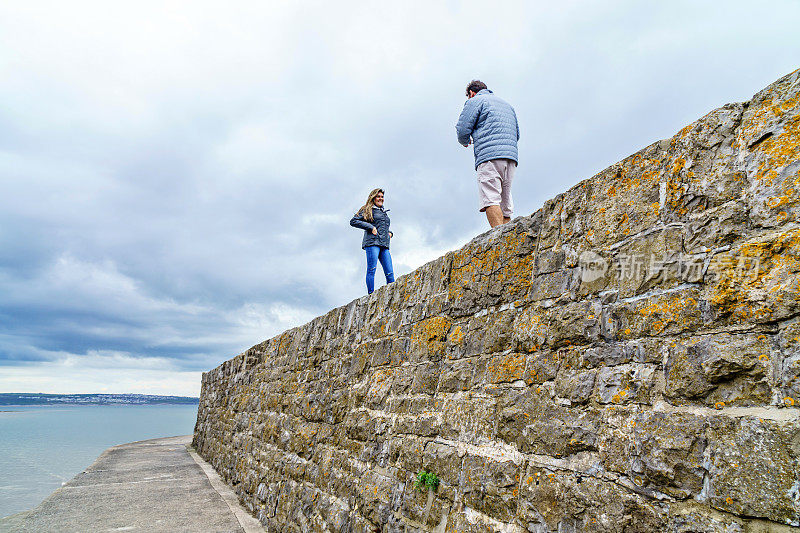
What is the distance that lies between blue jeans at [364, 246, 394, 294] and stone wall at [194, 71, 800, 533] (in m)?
2.80

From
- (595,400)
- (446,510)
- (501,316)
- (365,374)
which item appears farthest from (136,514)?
(595,400)

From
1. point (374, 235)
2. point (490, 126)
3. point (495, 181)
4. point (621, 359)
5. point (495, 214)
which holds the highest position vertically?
point (490, 126)

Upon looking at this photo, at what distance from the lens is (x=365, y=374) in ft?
13.2

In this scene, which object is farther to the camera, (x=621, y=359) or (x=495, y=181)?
(x=495, y=181)

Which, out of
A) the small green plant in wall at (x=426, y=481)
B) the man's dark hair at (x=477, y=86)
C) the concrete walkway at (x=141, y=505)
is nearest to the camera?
the small green plant in wall at (x=426, y=481)

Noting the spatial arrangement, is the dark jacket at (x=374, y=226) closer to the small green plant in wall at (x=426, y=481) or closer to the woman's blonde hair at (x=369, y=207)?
the woman's blonde hair at (x=369, y=207)

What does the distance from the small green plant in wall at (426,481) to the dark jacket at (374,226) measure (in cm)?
388

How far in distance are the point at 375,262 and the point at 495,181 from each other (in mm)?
2521

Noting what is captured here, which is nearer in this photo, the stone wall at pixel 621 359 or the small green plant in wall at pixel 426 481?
the stone wall at pixel 621 359

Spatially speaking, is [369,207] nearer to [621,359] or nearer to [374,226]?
[374,226]

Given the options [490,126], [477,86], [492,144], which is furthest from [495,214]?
[477,86]

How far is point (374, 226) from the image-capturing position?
256 inches

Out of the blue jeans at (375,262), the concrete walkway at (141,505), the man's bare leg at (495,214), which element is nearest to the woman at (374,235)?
the blue jeans at (375,262)

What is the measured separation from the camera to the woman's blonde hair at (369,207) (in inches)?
255
